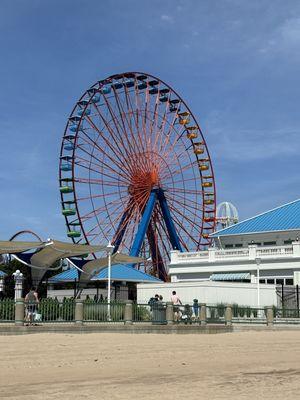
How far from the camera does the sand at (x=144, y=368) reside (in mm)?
11555

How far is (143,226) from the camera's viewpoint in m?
56.8

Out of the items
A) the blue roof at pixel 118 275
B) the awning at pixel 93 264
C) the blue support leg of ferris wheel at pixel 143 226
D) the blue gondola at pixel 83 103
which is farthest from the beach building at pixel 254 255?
the blue gondola at pixel 83 103

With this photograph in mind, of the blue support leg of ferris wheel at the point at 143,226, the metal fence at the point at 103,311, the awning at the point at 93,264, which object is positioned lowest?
the metal fence at the point at 103,311

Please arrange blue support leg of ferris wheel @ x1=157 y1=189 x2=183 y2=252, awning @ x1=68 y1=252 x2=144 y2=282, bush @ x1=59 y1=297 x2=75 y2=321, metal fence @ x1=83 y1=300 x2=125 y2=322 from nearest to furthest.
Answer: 1. bush @ x1=59 y1=297 x2=75 y2=321
2. metal fence @ x1=83 y1=300 x2=125 y2=322
3. awning @ x1=68 y1=252 x2=144 y2=282
4. blue support leg of ferris wheel @ x1=157 y1=189 x2=183 y2=252

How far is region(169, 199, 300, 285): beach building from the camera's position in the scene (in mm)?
48719

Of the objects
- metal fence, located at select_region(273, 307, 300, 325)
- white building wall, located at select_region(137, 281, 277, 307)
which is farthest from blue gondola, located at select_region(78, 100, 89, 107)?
metal fence, located at select_region(273, 307, 300, 325)

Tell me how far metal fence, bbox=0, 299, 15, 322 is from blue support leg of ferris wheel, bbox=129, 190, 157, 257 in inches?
1136

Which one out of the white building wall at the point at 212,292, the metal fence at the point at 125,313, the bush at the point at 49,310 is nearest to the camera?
the metal fence at the point at 125,313

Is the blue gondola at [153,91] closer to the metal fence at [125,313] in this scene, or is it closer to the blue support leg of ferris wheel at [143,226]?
the blue support leg of ferris wheel at [143,226]

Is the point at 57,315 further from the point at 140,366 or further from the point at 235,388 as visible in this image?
the point at 235,388

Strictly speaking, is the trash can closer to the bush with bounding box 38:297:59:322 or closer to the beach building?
the bush with bounding box 38:297:59:322

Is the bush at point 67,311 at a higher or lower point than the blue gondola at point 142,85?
lower

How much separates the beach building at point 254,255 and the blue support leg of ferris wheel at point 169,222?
303 cm

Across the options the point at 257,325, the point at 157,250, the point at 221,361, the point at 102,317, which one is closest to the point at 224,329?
the point at 257,325
